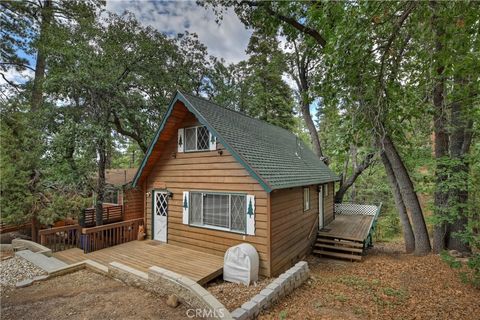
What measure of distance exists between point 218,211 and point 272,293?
3026 mm

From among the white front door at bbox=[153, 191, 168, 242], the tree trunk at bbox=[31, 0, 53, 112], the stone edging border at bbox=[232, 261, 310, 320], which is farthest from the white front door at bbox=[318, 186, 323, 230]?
the tree trunk at bbox=[31, 0, 53, 112]

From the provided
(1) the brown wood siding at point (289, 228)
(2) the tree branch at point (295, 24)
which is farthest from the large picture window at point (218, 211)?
(2) the tree branch at point (295, 24)

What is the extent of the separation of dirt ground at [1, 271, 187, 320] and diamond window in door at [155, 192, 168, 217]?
11.3 ft

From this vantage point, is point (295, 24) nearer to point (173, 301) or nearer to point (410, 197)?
point (410, 197)

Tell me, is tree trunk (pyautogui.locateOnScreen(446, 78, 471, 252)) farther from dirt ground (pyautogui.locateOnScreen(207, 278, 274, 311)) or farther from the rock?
the rock

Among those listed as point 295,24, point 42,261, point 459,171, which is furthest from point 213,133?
point 459,171

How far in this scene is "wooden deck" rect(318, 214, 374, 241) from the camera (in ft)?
30.5

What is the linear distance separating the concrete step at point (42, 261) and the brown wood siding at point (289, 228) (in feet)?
18.4

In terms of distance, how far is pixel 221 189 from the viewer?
23.0ft

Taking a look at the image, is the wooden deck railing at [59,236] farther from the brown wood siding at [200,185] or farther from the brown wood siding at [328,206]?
the brown wood siding at [328,206]

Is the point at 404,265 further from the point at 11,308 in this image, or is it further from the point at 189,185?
the point at 11,308

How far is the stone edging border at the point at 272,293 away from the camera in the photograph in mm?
3974

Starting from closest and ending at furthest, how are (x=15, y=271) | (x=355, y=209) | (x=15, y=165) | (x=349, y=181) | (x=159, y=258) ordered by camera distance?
1. (x=15, y=271)
2. (x=15, y=165)
3. (x=159, y=258)
4. (x=355, y=209)
5. (x=349, y=181)

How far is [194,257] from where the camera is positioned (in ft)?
22.6
